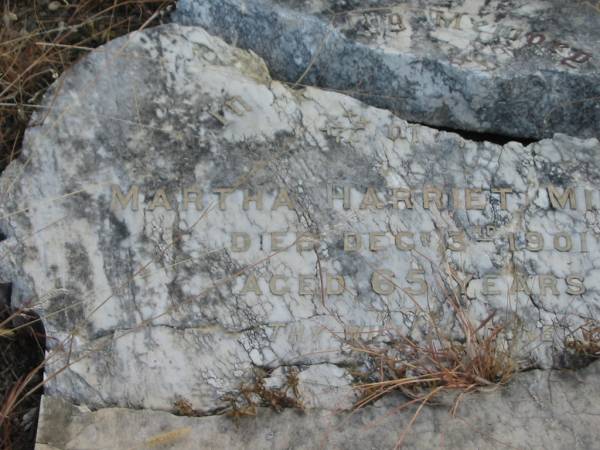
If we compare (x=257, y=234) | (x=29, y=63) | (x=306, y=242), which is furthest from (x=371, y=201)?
(x=29, y=63)

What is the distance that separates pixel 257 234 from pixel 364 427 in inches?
28.5

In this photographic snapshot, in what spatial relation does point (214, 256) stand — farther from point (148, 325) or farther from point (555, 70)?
point (555, 70)

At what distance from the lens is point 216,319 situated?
2.73m

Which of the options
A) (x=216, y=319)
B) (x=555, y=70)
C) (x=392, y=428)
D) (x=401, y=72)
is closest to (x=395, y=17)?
(x=401, y=72)

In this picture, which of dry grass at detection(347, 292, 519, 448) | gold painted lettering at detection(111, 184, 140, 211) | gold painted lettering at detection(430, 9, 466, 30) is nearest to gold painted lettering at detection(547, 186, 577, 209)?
dry grass at detection(347, 292, 519, 448)

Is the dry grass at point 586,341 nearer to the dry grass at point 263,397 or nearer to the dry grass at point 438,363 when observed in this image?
the dry grass at point 438,363

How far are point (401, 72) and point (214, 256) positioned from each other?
995 mm

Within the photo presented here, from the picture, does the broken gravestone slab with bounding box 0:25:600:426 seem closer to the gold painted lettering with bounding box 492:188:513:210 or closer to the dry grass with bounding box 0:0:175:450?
the gold painted lettering with bounding box 492:188:513:210

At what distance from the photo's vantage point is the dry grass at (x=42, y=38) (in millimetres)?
3355

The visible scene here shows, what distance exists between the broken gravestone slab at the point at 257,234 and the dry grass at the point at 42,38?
491 millimetres

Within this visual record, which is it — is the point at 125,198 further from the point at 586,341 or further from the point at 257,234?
the point at 586,341

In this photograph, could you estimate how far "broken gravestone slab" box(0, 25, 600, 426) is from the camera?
2703 millimetres

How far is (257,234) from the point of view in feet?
9.20

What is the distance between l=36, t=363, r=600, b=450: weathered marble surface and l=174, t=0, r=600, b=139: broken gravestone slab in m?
1.06
